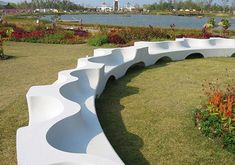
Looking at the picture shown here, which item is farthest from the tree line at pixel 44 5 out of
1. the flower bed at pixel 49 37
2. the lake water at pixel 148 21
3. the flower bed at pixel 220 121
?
the flower bed at pixel 220 121

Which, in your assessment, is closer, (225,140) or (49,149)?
(49,149)

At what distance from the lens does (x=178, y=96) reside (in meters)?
7.41

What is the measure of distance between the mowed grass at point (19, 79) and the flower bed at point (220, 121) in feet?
8.72

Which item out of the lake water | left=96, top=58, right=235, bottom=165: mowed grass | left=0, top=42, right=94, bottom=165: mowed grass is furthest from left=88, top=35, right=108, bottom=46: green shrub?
the lake water

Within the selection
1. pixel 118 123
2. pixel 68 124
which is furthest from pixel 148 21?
pixel 68 124

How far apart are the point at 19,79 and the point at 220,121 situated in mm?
5325

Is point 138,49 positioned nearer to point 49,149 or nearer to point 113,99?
point 113,99

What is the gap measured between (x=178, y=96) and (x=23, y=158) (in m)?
4.73

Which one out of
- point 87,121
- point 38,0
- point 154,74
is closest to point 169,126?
point 87,121

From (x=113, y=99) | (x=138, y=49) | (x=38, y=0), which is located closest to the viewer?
(x=113, y=99)

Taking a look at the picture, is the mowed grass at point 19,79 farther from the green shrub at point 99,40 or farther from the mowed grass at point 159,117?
the green shrub at point 99,40

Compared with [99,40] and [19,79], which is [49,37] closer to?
[99,40]

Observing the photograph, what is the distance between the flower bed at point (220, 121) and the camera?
482 cm

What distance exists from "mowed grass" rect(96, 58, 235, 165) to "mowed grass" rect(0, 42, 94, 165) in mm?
1349
